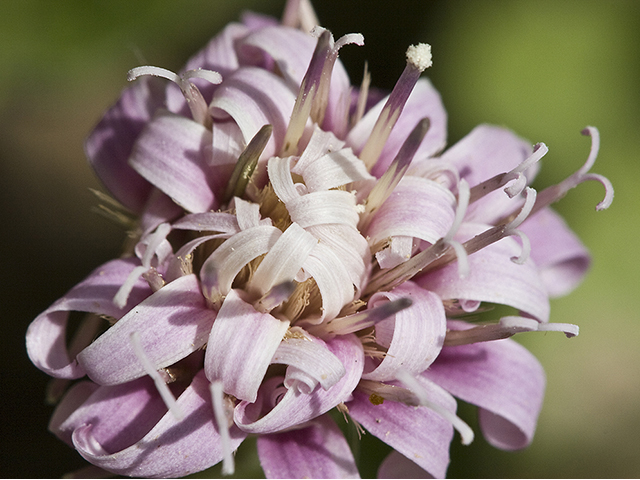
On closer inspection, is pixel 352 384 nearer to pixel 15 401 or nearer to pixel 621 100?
pixel 15 401

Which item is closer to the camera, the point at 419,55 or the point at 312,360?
the point at 312,360

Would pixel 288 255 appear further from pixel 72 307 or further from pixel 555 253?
pixel 555 253

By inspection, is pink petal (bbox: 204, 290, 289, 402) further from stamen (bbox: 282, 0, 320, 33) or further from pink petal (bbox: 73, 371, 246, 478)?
stamen (bbox: 282, 0, 320, 33)

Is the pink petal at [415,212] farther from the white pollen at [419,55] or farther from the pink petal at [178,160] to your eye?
the pink petal at [178,160]

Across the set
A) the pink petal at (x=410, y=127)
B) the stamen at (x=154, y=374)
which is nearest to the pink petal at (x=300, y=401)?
the stamen at (x=154, y=374)

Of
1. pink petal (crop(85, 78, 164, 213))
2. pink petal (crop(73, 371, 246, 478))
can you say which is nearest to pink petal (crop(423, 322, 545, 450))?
pink petal (crop(73, 371, 246, 478))

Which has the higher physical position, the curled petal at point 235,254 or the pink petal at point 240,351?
the curled petal at point 235,254

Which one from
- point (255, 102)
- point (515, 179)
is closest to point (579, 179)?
point (515, 179)
